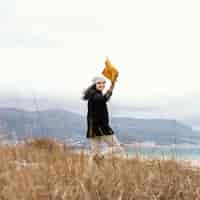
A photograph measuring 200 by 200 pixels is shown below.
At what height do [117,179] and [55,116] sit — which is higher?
[55,116]

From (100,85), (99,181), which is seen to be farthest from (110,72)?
(99,181)

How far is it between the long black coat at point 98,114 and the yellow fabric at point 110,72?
0.96 feet

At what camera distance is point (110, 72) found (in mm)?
9898

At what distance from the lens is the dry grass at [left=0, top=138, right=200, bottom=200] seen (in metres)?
5.27

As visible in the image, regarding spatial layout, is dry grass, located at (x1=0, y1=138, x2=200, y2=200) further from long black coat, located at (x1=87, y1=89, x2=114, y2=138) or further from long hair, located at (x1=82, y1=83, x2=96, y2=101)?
long hair, located at (x1=82, y1=83, x2=96, y2=101)

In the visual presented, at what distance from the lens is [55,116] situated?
25.1 feet

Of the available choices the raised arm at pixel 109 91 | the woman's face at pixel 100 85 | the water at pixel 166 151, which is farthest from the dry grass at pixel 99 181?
the woman's face at pixel 100 85

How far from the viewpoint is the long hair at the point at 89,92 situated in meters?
10.1

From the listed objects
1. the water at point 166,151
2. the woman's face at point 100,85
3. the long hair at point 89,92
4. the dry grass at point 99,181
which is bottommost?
the dry grass at point 99,181

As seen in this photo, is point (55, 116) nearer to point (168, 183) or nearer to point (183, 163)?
point (183, 163)

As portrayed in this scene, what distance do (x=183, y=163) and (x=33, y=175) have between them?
193 cm

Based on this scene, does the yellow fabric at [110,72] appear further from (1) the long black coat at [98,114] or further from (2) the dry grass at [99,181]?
(2) the dry grass at [99,181]

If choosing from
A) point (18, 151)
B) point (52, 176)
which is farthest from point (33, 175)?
point (18, 151)

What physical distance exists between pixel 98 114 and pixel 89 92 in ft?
1.32
